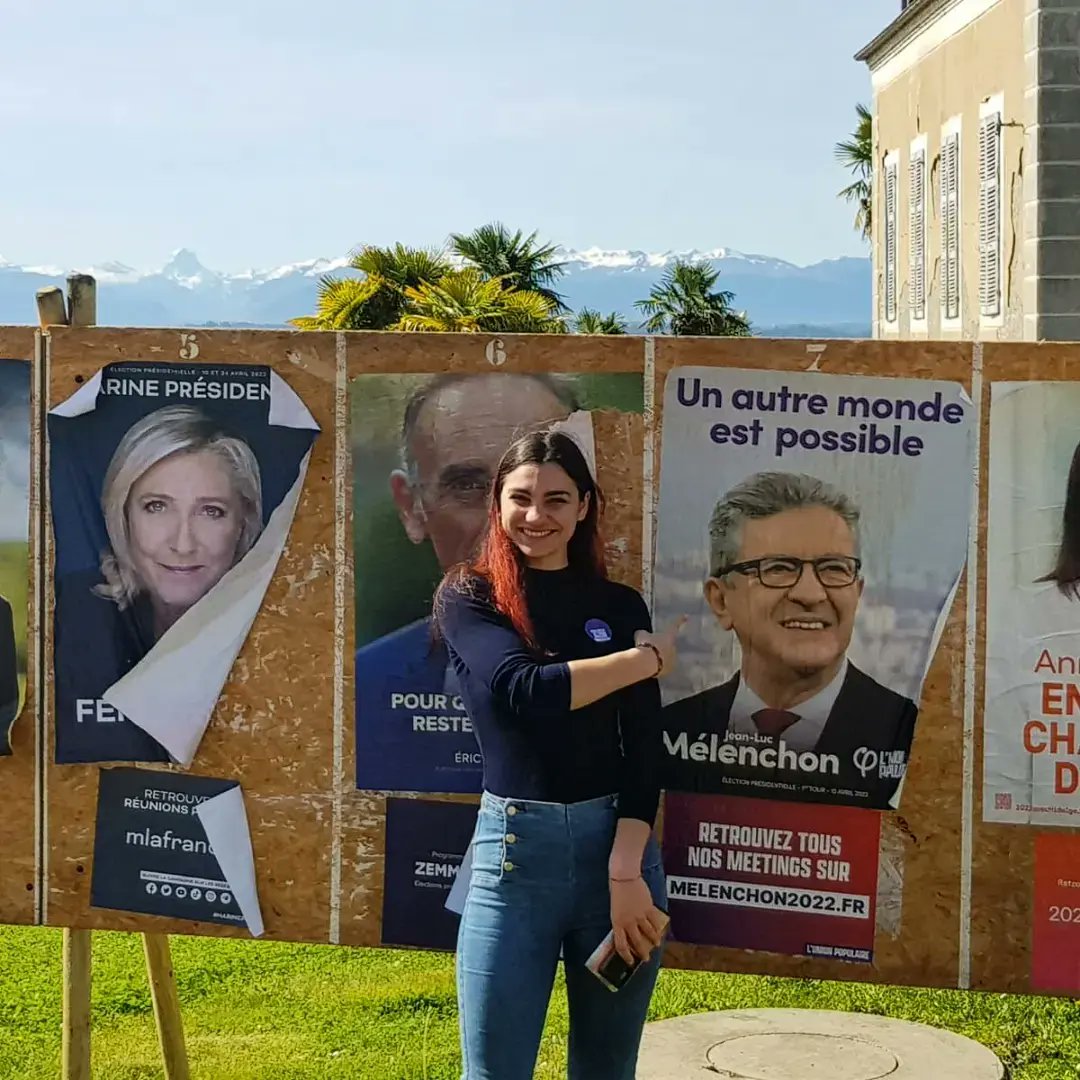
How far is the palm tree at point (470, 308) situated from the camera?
93.6 ft

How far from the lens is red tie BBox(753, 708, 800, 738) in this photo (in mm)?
4184

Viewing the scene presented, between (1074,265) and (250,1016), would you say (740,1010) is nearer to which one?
(250,1016)

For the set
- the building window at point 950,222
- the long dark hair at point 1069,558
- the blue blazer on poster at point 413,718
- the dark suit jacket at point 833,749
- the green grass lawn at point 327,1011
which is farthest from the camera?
the building window at point 950,222

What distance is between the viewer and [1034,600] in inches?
159

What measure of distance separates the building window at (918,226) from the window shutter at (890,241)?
108 cm

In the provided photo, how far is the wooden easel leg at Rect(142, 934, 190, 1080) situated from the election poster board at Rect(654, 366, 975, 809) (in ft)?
5.20

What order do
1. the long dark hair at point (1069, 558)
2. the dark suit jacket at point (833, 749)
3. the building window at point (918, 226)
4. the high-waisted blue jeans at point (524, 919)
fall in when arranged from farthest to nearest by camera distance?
1. the building window at point (918, 226)
2. the dark suit jacket at point (833, 749)
3. the long dark hair at point (1069, 558)
4. the high-waisted blue jeans at point (524, 919)

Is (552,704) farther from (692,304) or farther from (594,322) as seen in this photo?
(692,304)

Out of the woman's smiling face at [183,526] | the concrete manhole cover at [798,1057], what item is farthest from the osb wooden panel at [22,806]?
the concrete manhole cover at [798,1057]

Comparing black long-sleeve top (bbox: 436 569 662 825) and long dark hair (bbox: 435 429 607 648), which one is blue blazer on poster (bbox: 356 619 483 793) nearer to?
long dark hair (bbox: 435 429 607 648)

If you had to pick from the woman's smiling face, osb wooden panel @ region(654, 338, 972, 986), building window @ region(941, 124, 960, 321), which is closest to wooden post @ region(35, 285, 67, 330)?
the woman's smiling face

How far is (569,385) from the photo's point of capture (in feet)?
13.7

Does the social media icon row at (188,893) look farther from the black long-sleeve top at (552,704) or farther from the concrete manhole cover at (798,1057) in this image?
the concrete manhole cover at (798,1057)

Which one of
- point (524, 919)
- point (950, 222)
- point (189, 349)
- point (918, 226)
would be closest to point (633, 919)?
point (524, 919)
